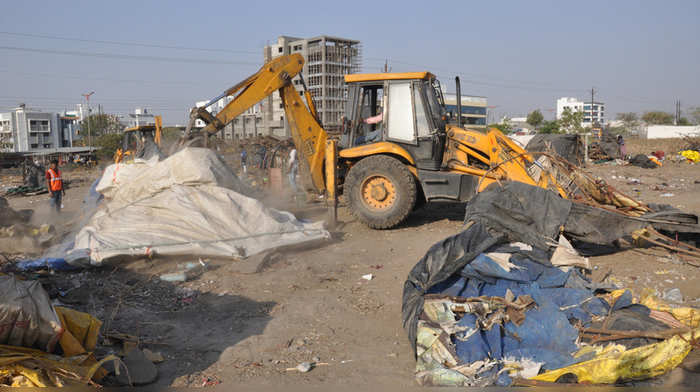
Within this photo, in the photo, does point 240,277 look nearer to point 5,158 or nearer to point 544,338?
point 544,338

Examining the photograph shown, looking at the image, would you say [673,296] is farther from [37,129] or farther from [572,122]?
[37,129]

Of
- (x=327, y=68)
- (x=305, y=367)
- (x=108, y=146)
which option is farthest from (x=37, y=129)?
(x=305, y=367)

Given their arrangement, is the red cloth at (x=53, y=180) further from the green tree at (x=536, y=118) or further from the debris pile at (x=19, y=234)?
the green tree at (x=536, y=118)

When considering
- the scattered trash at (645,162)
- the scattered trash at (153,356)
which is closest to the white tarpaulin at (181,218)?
the scattered trash at (153,356)

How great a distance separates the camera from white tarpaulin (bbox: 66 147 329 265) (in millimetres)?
5824

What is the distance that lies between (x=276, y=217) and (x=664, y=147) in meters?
27.7

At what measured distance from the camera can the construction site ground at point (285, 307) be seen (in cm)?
348

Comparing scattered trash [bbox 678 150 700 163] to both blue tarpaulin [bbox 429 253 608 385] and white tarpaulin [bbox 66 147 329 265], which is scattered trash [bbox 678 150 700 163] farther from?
blue tarpaulin [bbox 429 253 608 385]

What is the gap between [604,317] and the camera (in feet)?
12.3

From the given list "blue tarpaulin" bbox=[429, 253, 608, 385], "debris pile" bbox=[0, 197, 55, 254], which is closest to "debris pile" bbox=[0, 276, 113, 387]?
"blue tarpaulin" bbox=[429, 253, 608, 385]

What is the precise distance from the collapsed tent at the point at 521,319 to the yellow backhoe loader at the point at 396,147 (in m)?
2.56

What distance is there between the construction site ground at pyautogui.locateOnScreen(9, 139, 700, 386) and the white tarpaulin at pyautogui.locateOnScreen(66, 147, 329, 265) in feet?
0.67

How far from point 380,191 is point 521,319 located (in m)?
4.29

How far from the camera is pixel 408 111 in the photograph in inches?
305
